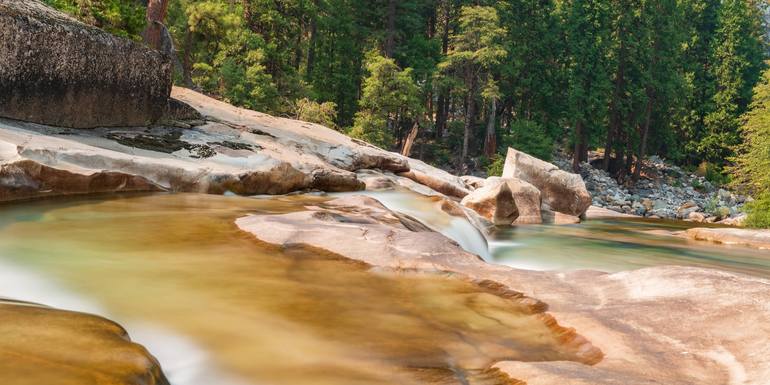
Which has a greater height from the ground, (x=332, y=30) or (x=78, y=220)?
(x=332, y=30)

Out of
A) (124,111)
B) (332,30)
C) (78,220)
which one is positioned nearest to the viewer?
(78,220)

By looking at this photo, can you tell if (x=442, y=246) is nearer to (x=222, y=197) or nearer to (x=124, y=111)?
(x=222, y=197)

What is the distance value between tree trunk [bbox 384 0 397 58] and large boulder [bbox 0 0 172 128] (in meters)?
26.1

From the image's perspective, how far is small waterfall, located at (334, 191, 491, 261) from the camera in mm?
10477

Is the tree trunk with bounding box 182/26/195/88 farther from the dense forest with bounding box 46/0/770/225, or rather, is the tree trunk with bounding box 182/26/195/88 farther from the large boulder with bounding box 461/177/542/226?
the large boulder with bounding box 461/177/542/226

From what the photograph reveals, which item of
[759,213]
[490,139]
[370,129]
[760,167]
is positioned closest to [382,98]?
[370,129]

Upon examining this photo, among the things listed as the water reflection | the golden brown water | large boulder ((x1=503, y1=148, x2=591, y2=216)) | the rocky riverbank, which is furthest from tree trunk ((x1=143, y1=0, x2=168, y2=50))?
the rocky riverbank

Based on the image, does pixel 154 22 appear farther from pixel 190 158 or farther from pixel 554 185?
pixel 554 185

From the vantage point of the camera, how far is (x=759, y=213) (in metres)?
20.8

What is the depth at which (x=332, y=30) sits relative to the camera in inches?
1515

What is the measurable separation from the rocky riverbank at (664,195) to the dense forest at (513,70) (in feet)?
5.22

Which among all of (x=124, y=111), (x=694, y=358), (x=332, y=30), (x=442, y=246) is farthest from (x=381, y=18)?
(x=694, y=358)

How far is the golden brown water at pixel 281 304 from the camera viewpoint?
3480 mm

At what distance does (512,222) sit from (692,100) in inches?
1582
